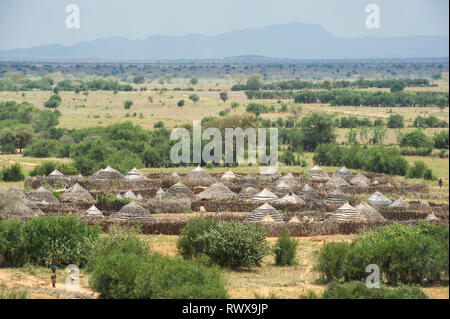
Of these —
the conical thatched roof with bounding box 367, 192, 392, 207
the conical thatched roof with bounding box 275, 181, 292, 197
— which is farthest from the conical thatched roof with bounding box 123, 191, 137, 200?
the conical thatched roof with bounding box 367, 192, 392, 207

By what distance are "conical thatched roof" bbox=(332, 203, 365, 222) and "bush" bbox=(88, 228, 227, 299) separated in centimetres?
1138

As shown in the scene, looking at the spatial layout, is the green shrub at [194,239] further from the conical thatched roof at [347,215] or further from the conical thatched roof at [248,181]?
the conical thatched roof at [248,181]

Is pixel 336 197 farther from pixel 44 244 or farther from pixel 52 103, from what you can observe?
pixel 52 103

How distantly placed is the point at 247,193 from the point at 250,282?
1522 cm

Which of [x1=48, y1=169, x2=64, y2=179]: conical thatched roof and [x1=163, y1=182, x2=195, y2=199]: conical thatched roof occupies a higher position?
[x1=48, y1=169, x2=64, y2=179]: conical thatched roof

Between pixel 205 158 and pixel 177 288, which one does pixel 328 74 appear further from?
pixel 177 288

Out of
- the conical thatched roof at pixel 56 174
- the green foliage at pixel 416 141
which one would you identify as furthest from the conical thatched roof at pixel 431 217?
the green foliage at pixel 416 141

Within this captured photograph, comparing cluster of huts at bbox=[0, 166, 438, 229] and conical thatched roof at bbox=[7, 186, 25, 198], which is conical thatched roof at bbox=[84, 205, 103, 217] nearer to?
cluster of huts at bbox=[0, 166, 438, 229]

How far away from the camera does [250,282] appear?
20.1 metres

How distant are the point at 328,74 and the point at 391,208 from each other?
157 meters

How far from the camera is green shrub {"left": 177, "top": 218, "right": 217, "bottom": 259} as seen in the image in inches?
884

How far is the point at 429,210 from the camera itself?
31.5 metres

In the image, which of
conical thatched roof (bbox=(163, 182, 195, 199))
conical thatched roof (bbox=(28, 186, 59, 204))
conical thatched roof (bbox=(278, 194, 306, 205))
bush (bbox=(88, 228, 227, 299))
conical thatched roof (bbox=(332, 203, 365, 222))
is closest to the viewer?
bush (bbox=(88, 228, 227, 299))
